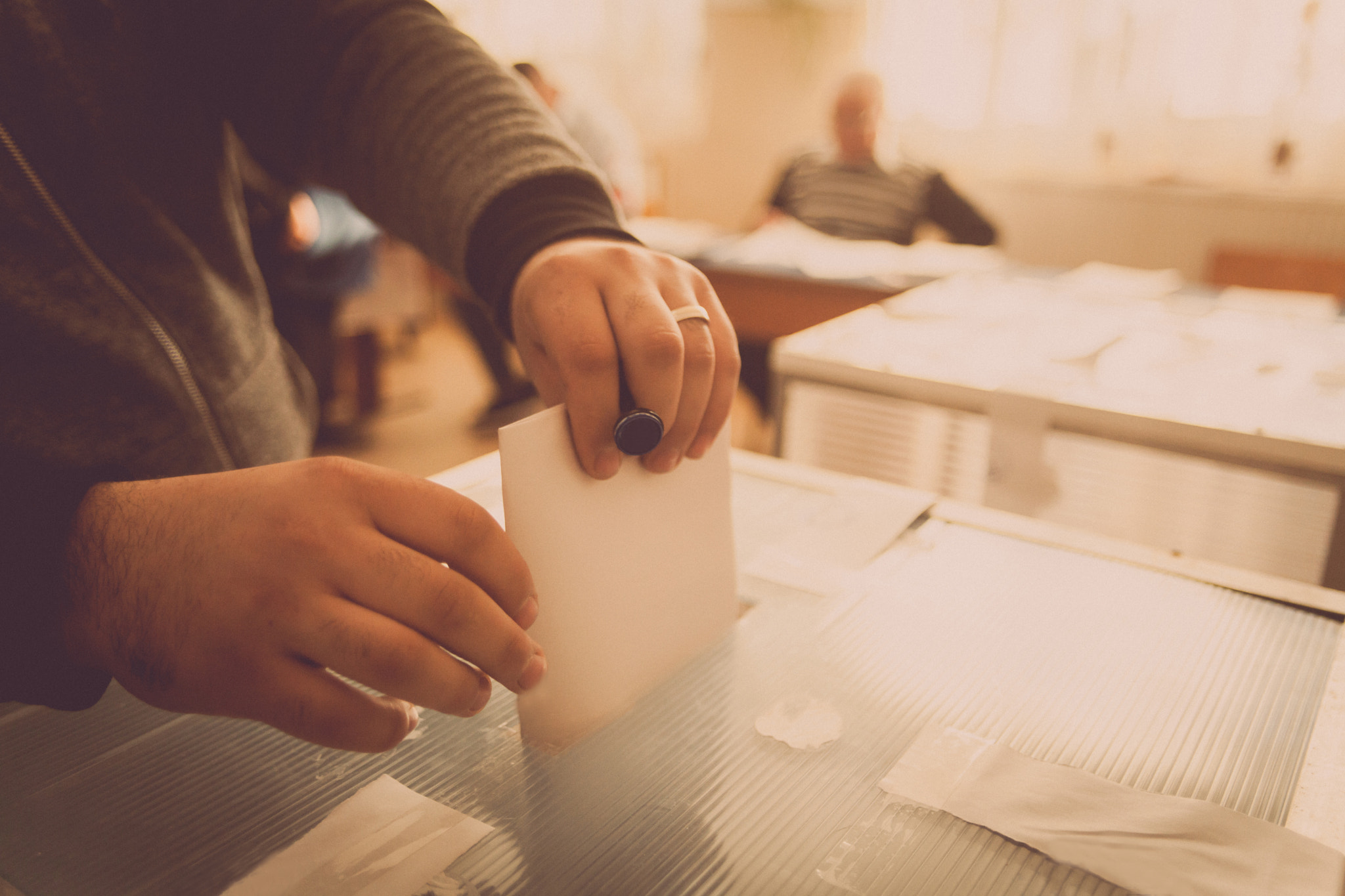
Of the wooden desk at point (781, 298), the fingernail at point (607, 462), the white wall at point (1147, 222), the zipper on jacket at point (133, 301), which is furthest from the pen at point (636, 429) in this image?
the white wall at point (1147, 222)

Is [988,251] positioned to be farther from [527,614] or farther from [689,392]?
[527,614]

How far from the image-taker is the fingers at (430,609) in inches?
15.0

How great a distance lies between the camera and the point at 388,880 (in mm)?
433

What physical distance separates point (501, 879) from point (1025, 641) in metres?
0.40

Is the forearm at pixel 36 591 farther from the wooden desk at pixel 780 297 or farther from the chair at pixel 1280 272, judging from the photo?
the chair at pixel 1280 272

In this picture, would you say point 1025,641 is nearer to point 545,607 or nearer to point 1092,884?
point 1092,884

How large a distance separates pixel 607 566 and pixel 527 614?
4.8 inches

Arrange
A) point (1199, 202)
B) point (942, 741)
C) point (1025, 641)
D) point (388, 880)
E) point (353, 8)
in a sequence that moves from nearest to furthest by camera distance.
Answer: point (388, 880) → point (942, 741) → point (1025, 641) → point (353, 8) → point (1199, 202)

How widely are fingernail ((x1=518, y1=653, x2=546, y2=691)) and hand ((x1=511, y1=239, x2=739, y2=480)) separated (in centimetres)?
13

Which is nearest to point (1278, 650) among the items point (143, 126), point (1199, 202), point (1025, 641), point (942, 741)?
point (1025, 641)

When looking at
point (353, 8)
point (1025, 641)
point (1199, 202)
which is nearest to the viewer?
point (1025, 641)

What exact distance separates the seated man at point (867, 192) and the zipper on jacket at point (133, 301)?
291 cm

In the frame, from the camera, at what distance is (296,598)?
0.37 meters

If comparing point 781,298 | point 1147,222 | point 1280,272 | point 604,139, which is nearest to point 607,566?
point 781,298
